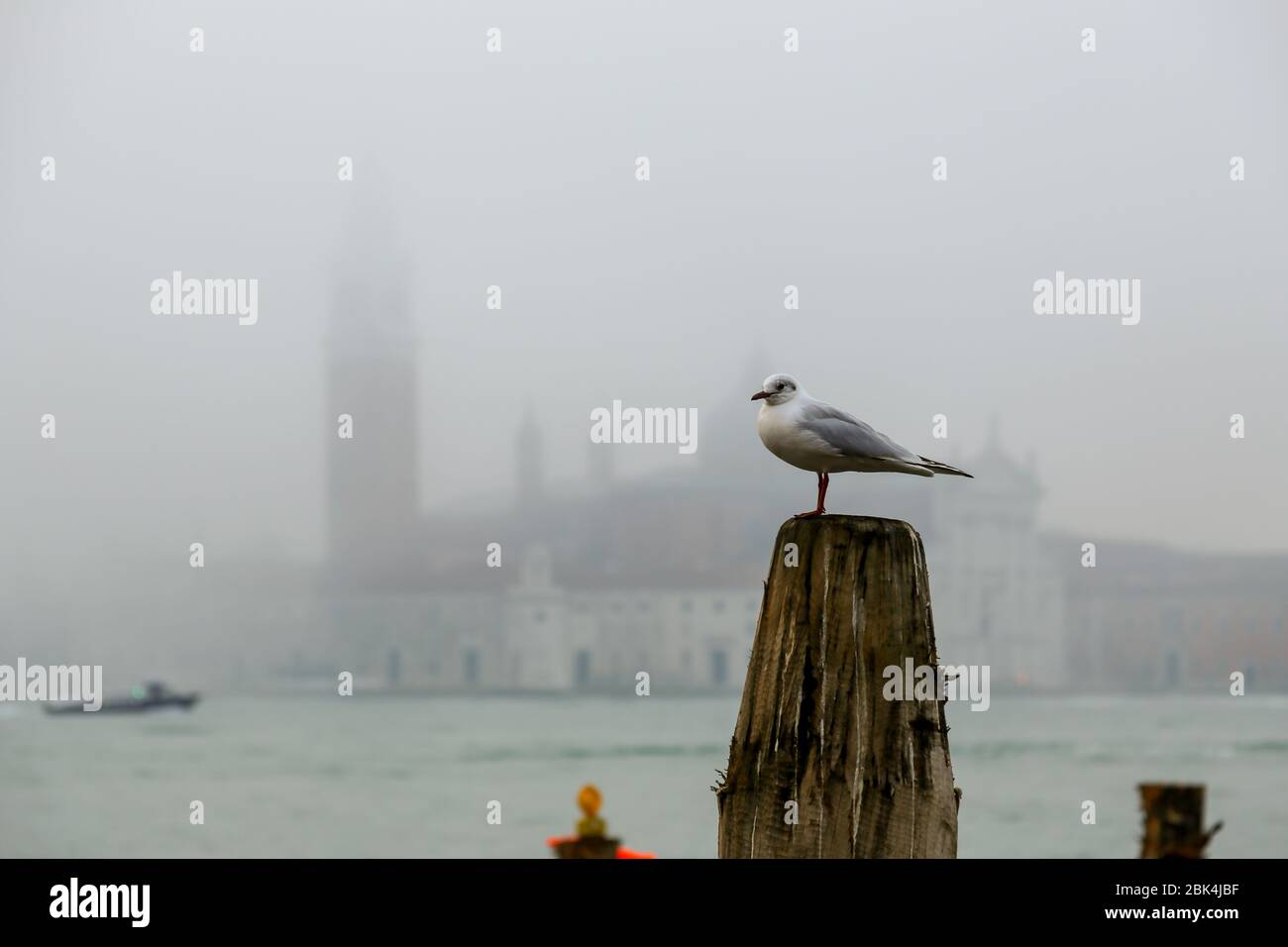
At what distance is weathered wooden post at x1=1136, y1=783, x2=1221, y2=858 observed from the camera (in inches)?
476

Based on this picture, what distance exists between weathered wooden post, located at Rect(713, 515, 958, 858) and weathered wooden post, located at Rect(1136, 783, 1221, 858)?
878 cm

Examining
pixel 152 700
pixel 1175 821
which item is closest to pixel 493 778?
pixel 152 700

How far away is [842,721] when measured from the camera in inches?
156

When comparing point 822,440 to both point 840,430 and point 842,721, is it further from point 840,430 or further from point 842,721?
point 842,721

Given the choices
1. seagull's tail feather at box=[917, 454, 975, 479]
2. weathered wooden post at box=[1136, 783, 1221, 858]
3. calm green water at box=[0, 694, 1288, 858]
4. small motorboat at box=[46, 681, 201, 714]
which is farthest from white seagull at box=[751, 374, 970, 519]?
small motorboat at box=[46, 681, 201, 714]

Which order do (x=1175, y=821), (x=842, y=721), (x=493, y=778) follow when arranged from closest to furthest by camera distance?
1. (x=842, y=721)
2. (x=1175, y=821)
3. (x=493, y=778)

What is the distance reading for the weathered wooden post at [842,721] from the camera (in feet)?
13.0

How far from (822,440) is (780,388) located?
34 centimetres

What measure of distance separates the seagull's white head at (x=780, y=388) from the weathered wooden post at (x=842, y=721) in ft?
4.41

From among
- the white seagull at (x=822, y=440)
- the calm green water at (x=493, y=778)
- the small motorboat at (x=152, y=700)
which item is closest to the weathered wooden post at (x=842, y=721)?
the white seagull at (x=822, y=440)

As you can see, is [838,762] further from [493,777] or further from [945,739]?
[493,777]

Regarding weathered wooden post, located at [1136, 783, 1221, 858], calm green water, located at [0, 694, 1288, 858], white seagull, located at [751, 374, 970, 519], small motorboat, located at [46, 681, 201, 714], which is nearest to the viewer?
white seagull, located at [751, 374, 970, 519]

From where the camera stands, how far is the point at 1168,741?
125m

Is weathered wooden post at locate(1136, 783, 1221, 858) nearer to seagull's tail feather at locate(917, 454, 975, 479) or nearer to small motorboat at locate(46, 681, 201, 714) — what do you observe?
seagull's tail feather at locate(917, 454, 975, 479)
